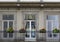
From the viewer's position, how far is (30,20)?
2098cm

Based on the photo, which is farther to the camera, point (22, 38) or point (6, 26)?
point (6, 26)

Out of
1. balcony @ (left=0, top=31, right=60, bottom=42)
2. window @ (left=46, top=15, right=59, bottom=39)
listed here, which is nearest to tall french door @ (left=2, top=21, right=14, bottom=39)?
balcony @ (left=0, top=31, right=60, bottom=42)

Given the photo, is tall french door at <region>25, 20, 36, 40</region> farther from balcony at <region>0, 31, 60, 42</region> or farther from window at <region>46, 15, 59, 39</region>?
window at <region>46, 15, 59, 39</region>

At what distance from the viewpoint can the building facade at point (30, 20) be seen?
20562 mm

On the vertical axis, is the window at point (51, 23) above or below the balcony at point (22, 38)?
above

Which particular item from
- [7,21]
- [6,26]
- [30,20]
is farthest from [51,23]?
[6,26]

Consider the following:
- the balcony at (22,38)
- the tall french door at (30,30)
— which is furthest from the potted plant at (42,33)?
the tall french door at (30,30)

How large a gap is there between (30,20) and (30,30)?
1.09 meters

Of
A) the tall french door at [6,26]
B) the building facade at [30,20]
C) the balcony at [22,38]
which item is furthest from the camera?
the tall french door at [6,26]

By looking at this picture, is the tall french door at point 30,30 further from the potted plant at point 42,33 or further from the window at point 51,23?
the window at point 51,23

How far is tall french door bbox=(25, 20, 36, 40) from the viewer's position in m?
20.9

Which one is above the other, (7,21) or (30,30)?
(7,21)

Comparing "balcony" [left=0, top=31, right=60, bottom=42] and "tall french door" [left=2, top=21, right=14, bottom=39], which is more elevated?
"tall french door" [left=2, top=21, right=14, bottom=39]

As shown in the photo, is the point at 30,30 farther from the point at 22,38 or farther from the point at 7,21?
the point at 7,21
